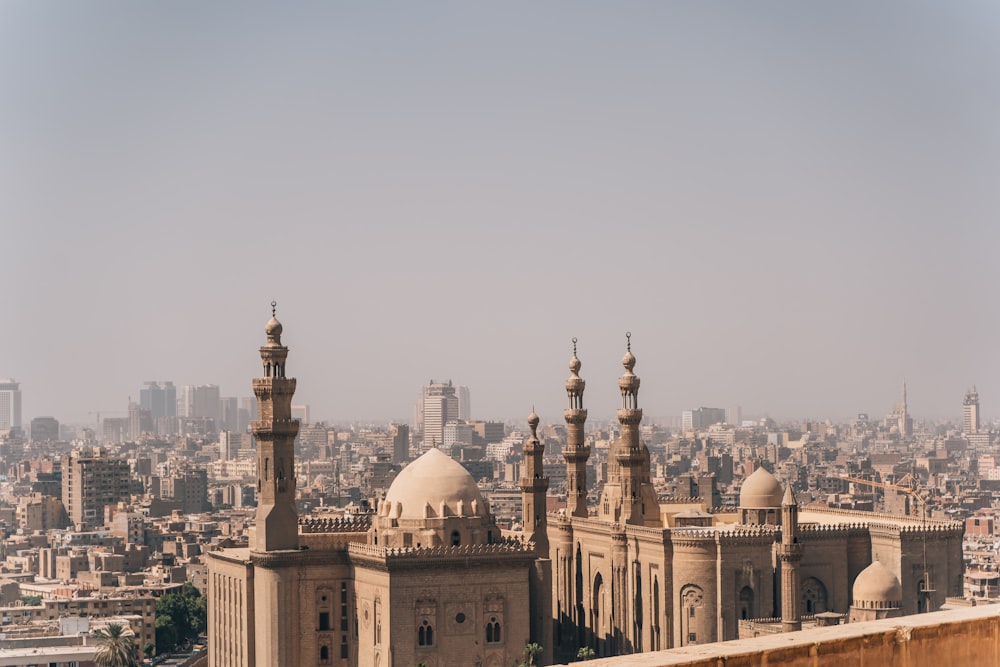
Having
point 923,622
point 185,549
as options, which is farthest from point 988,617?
point 185,549

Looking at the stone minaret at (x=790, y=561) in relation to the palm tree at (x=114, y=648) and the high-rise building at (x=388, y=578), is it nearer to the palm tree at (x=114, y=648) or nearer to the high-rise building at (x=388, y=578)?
the high-rise building at (x=388, y=578)

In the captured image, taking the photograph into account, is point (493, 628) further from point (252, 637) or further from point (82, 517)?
point (82, 517)

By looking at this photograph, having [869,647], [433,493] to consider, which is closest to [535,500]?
[433,493]

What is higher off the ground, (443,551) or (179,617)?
(443,551)

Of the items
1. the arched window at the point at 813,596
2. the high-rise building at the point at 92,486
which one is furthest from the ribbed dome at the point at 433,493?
the high-rise building at the point at 92,486

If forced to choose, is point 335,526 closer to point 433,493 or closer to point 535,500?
point 433,493

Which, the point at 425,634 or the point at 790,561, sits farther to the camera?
the point at 790,561
